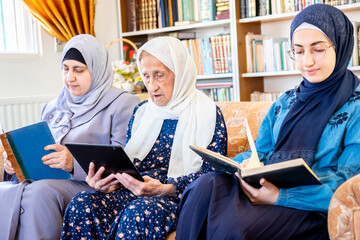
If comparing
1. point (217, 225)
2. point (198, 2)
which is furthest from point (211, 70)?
point (217, 225)

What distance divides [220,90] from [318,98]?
234 centimetres

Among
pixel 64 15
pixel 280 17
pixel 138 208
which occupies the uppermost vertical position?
pixel 64 15

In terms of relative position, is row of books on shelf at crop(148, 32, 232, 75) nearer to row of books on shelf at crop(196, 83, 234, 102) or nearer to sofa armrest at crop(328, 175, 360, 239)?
row of books on shelf at crop(196, 83, 234, 102)

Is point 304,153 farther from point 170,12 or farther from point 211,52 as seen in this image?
point 170,12

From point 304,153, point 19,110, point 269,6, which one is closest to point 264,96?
point 269,6

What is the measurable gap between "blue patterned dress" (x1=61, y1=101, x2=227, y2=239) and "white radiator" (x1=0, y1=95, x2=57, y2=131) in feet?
6.35

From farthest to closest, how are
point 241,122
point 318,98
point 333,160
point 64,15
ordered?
point 64,15 → point 241,122 → point 318,98 → point 333,160

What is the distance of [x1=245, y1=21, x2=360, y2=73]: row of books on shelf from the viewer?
387cm

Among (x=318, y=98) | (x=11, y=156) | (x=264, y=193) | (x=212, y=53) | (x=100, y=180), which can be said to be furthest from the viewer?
(x=212, y=53)

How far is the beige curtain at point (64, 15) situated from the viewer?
3.95 m

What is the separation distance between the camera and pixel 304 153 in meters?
1.75

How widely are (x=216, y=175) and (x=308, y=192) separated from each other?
31 cm

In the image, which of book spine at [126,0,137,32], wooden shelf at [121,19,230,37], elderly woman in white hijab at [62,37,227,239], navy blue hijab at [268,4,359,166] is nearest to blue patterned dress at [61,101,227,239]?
elderly woman in white hijab at [62,37,227,239]

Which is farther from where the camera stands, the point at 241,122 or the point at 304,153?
the point at 241,122
